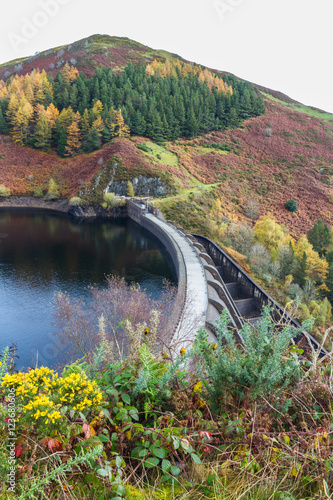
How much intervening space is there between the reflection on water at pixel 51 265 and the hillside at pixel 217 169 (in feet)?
36.1

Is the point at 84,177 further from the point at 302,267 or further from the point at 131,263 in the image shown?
the point at 302,267

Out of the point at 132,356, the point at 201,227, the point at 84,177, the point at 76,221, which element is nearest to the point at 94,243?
the point at 76,221

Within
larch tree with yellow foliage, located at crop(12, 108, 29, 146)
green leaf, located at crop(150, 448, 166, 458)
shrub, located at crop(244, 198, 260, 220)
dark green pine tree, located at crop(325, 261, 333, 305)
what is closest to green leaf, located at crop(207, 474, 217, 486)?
green leaf, located at crop(150, 448, 166, 458)

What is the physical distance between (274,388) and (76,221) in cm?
5001

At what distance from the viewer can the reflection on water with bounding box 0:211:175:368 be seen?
65.9 ft

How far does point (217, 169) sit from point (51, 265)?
46.9m

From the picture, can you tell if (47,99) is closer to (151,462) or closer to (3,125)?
(3,125)

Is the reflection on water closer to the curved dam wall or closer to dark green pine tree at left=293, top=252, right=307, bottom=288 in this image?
the curved dam wall

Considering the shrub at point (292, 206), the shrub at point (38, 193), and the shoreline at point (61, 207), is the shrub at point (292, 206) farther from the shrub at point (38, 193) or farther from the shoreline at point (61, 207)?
the shrub at point (38, 193)

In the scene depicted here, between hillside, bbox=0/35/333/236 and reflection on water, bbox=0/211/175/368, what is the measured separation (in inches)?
434

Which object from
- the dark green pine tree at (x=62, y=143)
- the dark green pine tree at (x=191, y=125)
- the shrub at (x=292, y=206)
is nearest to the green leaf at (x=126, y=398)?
the shrub at (x=292, y=206)

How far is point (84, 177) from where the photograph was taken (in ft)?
Answer: 193

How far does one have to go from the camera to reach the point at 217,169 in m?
65.8

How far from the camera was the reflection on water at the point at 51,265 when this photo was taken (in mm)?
20094
